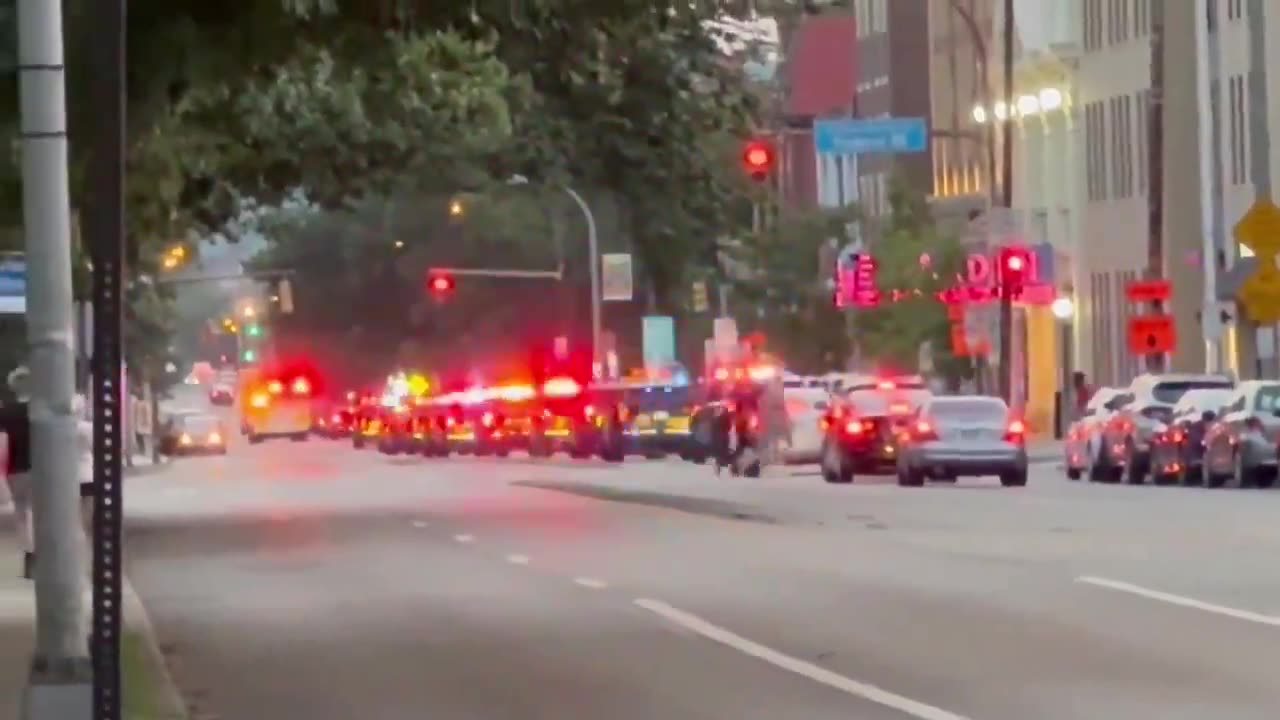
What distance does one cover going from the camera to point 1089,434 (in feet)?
169

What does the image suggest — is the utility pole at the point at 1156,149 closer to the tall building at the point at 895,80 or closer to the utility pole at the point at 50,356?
the tall building at the point at 895,80

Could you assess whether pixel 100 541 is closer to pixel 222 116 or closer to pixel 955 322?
pixel 222 116

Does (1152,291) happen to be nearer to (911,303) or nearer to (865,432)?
(865,432)

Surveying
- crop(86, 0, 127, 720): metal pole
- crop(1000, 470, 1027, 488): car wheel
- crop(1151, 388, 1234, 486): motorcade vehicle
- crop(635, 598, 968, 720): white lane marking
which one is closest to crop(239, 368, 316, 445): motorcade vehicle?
crop(1000, 470, 1027, 488): car wheel

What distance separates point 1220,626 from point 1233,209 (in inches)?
1970

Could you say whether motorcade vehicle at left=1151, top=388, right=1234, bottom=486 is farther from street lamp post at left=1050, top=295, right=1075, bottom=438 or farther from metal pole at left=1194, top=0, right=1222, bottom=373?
street lamp post at left=1050, top=295, right=1075, bottom=438

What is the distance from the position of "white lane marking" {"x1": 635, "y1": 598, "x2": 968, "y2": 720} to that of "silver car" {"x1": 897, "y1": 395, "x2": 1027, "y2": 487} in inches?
957

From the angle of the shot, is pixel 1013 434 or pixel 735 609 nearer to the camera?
pixel 735 609

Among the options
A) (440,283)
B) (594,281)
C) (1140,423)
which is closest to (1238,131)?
(1140,423)

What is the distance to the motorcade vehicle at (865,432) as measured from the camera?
50.4 meters

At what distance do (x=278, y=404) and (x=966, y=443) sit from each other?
3637 inches

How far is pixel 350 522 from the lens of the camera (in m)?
38.4

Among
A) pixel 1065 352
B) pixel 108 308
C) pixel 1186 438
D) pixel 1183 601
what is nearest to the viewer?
pixel 108 308

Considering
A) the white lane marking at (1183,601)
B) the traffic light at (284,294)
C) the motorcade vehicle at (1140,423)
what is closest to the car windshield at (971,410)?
the motorcade vehicle at (1140,423)
